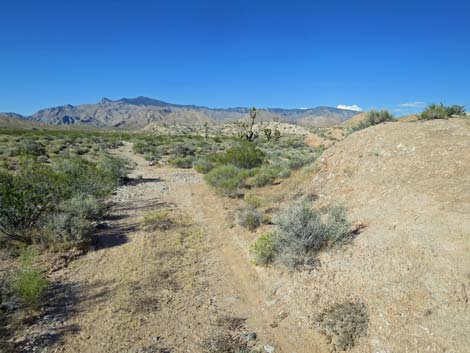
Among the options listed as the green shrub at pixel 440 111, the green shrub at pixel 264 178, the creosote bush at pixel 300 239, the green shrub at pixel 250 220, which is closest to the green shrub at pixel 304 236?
the creosote bush at pixel 300 239

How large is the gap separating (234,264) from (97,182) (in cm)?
770

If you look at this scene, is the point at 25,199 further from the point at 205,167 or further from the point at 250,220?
the point at 205,167

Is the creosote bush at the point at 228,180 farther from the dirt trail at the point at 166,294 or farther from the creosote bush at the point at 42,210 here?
the creosote bush at the point at 42,210

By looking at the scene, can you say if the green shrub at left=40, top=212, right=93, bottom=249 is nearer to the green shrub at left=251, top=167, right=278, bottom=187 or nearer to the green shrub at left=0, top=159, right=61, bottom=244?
the green shrub at left=0, top=159, right=61, bottom=244

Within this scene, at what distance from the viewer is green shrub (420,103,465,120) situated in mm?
14562

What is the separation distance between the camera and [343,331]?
4789 millimetres

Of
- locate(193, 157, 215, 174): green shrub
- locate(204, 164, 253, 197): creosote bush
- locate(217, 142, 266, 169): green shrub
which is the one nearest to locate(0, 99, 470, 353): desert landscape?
locate(204, 164, 253, 197): creosote bush

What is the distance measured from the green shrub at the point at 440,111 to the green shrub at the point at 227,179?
9368mm

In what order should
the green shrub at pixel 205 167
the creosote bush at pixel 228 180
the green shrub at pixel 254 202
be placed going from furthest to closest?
1. the green shrub at pixel 205 167
2. the creosote bush at pixel 228 180
3. the green shrub at pixel 254 202

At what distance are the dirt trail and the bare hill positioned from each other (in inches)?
46.1

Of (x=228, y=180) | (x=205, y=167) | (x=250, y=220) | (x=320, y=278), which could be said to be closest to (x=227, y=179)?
(x=228, y=180)

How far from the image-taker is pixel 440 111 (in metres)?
14.8

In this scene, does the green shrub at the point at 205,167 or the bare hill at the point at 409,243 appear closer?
the bare hill at the point at 409,243

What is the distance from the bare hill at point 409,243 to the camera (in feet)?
14.9
